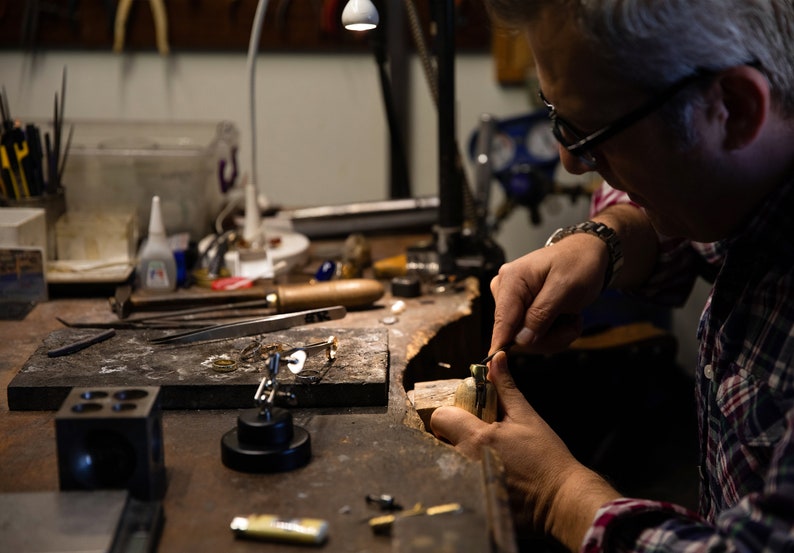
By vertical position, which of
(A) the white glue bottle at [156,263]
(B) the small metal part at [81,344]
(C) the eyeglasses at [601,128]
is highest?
(C) the eyeglasses at [601,128]

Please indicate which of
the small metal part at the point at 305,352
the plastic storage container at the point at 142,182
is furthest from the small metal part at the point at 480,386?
the plastic storage container at the point at 142,182

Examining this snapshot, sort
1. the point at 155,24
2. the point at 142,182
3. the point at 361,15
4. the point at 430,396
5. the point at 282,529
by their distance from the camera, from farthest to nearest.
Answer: the point at 155,24, the point at 142,182, the point at 361,15, the point at 430,396, the point at 282,529

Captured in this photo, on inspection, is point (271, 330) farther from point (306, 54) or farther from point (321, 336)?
point (306, 54)

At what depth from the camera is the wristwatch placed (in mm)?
1525

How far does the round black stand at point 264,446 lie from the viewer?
106cm

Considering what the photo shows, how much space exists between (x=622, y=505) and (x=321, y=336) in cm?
62

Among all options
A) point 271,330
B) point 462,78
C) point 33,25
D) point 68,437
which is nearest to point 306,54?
point 462,78

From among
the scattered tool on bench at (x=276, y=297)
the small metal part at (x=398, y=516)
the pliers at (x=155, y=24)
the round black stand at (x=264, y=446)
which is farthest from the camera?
the pliers at (x=155, y=24)

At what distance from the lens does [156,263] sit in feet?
5.98

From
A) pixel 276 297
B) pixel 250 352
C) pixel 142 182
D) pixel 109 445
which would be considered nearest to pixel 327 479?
pixel 109 445

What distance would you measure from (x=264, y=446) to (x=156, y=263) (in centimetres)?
86

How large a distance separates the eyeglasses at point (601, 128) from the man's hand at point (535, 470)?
1.26 ft

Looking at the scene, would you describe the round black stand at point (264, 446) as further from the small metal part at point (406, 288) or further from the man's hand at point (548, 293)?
the small metal part at point (406, 288)

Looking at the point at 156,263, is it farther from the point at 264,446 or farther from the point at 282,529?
the point at 282,529
